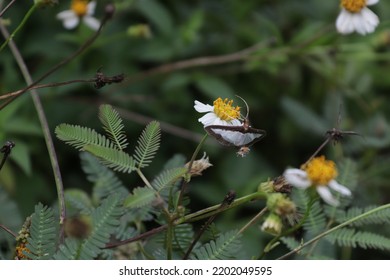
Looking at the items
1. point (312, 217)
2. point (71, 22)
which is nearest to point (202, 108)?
point (312, 217)

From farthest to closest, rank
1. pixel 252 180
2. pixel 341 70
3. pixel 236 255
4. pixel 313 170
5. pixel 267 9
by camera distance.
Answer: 1. pixel 267 9
2. pixel 341 70
3. pixel 252 180
4. pixel 236 255
5. pixel 313 170

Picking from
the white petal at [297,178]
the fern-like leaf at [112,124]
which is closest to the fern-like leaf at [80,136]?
the fern-like leaf at [112,124]

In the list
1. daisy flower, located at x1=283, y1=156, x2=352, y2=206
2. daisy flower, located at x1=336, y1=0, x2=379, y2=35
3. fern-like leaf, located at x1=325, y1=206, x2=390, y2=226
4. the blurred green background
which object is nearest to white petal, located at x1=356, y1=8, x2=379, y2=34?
daisy flower, located at x1=336, y1=0, x2=379, y2=35

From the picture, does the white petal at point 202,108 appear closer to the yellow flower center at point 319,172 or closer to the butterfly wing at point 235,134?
the butterfly wing at point 235,134

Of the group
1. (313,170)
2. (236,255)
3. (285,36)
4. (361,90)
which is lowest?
(236,255)

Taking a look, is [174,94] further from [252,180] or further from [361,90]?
[361,90]

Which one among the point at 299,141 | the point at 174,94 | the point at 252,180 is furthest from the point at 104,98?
the point at 299,141

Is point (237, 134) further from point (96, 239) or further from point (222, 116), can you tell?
point (96, 239)

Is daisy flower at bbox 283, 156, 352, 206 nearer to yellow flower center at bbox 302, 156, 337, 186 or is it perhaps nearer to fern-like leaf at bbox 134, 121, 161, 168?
yellow flower center at bbox 302, 156, 337, 186
